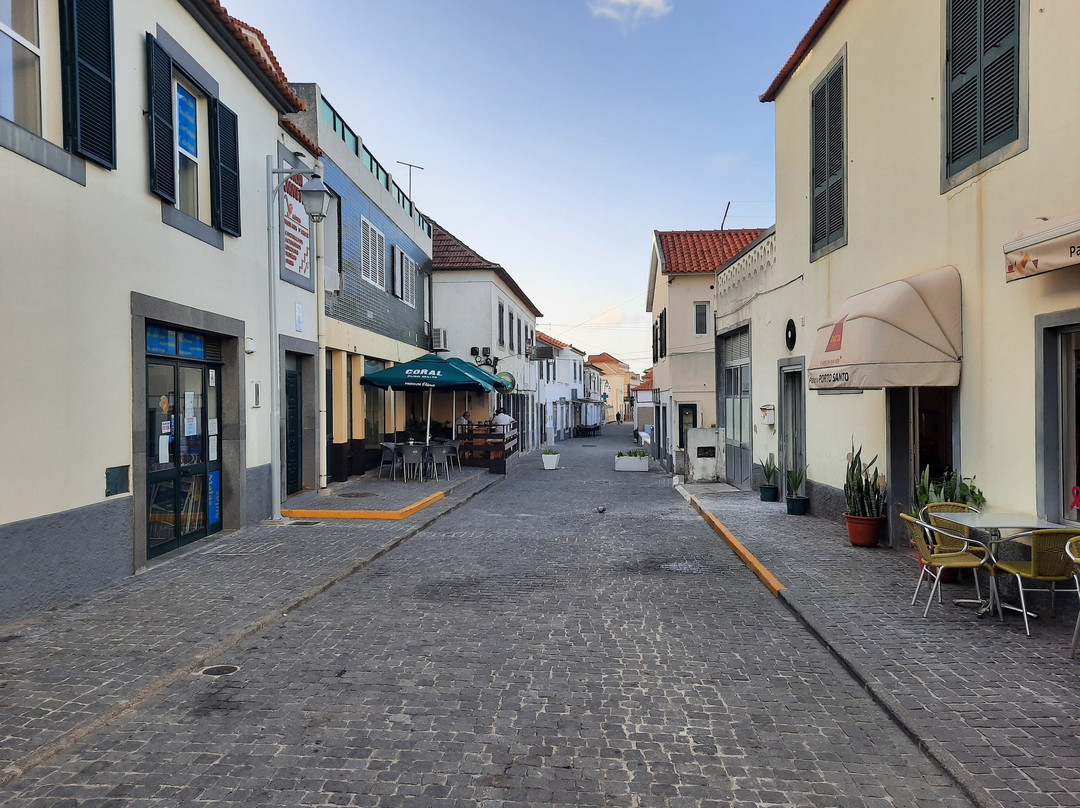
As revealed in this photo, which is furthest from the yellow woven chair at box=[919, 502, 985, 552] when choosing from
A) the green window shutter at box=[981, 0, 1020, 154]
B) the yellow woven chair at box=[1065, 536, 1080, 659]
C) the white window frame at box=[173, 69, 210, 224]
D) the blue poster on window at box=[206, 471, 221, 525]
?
the white window frame at box=[173, 69, 210, 224]

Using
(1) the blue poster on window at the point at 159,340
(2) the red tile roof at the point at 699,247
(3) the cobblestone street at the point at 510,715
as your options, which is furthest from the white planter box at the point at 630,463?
(1) the blue poster on window at the point at 159,340

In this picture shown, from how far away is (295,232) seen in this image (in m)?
12.0

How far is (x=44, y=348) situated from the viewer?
19.1 feet

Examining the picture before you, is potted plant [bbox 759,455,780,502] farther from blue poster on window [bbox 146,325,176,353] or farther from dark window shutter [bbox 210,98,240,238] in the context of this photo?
blue poster on window [bbox 146,325,176,353]

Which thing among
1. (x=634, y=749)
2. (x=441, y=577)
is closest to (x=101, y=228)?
(x=441, y=577)

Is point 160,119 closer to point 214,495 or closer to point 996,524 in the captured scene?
point 214,495

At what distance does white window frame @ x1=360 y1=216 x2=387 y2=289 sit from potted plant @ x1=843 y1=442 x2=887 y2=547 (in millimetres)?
11497

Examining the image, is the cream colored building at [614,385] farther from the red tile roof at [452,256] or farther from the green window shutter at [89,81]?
the green window shutter at [89,81]

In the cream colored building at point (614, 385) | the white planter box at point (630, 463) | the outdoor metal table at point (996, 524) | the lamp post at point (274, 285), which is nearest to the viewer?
the outdoor metal table at point (996, 524)

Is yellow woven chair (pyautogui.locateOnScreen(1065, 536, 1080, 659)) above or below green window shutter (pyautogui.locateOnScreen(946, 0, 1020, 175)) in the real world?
below

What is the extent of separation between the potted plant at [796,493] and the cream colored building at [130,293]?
8048mm

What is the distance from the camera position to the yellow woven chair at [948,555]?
554 centimetres

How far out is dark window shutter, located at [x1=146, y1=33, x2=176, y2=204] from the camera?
743cm

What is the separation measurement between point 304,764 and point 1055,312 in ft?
20.0
